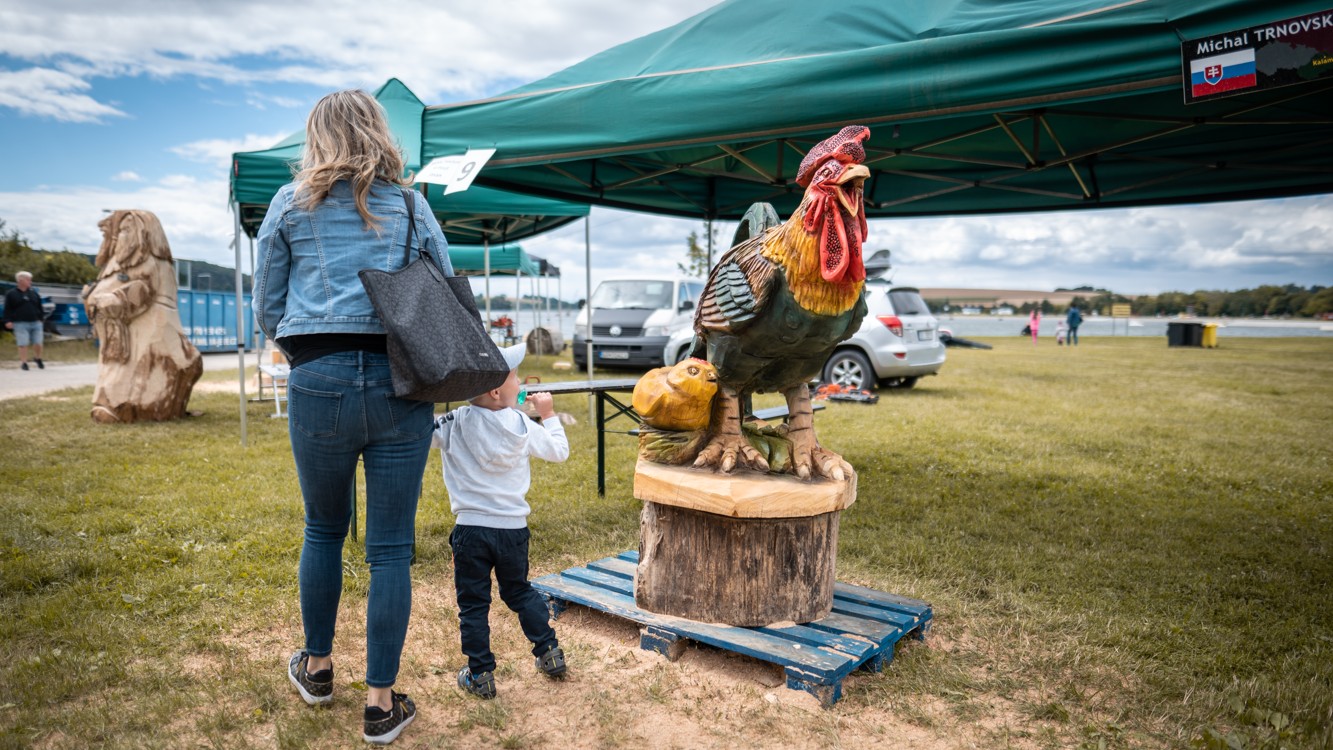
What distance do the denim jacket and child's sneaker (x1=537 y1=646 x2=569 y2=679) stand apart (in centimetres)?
139

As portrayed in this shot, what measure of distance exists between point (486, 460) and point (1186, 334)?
30.2 m

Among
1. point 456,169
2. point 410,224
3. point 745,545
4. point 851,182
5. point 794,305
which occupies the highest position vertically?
point 456,169

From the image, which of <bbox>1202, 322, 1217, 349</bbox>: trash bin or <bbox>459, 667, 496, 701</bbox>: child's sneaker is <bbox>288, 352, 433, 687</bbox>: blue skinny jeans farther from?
<bbox>1202, 322, 1217, 349</bbox>: trash bin

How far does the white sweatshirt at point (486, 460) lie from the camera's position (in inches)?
108

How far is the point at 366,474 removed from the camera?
230 cm

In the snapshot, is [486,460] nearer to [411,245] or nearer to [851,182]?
[411,245]

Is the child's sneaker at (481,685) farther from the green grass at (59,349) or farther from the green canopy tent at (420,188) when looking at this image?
the green grass at (59,349)

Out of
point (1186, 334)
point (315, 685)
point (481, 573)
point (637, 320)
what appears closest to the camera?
point (315, 685)

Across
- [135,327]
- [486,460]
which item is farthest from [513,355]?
[135,327]

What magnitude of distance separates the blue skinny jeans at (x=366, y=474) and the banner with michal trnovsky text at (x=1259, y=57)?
9.80ft

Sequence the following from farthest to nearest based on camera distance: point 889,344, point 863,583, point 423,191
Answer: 1. point 889,344
2. point 423,191
3. point 863,583

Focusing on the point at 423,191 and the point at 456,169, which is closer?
the point at 456,169

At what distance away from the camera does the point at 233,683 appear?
284 cm

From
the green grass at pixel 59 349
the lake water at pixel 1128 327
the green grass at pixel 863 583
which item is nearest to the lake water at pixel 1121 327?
the lake water at pixel 1128 327
